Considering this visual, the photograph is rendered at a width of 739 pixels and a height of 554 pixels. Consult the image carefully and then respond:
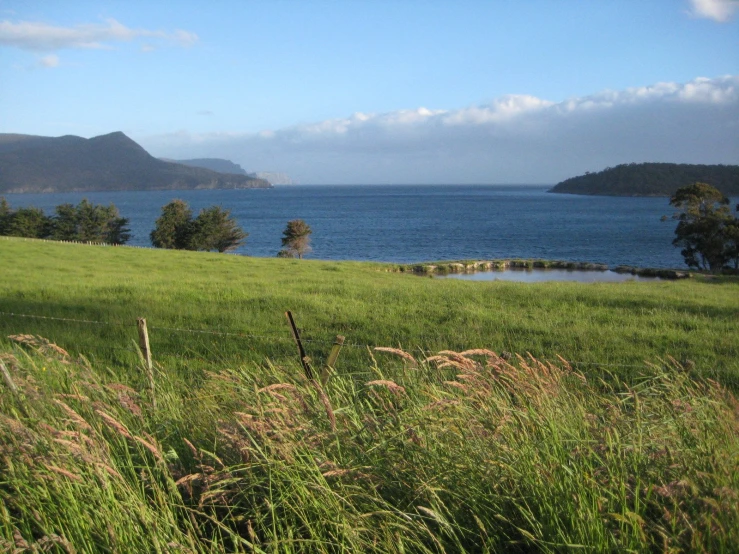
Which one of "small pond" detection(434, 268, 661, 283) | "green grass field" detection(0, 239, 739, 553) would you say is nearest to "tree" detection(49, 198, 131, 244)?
"small pond" detection(434, 268, 661, 283)

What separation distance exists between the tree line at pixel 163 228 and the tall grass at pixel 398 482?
181ft

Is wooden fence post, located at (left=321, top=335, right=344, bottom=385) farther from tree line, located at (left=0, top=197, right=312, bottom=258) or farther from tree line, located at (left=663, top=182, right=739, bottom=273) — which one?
tree line, located at (left=0, top=197, right=312, bottom=258)

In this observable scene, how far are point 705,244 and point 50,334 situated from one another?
53579mm

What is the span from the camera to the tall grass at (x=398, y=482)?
294cm

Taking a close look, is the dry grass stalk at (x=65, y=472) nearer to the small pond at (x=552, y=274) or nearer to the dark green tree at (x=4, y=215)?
the small pond at (x=552, y=274)

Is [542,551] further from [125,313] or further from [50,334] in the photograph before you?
[125,313]

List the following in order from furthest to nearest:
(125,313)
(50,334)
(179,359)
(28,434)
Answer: (125,313) < (50,334) < (179,359) < (28,434)

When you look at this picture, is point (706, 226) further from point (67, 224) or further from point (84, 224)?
point (67, 224)

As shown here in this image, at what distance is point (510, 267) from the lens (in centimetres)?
4809

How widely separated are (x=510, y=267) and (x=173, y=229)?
3437 centimetres

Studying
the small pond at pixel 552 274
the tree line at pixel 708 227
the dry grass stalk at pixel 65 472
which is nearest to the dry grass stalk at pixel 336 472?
the dry grass stalk at pixel 65 472

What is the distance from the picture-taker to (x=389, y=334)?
1030 cm

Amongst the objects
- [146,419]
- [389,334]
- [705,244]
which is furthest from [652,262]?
[146,419]

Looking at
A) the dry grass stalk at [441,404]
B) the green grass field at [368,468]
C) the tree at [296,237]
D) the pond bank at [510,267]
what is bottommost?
the pond bank at [510,267]
